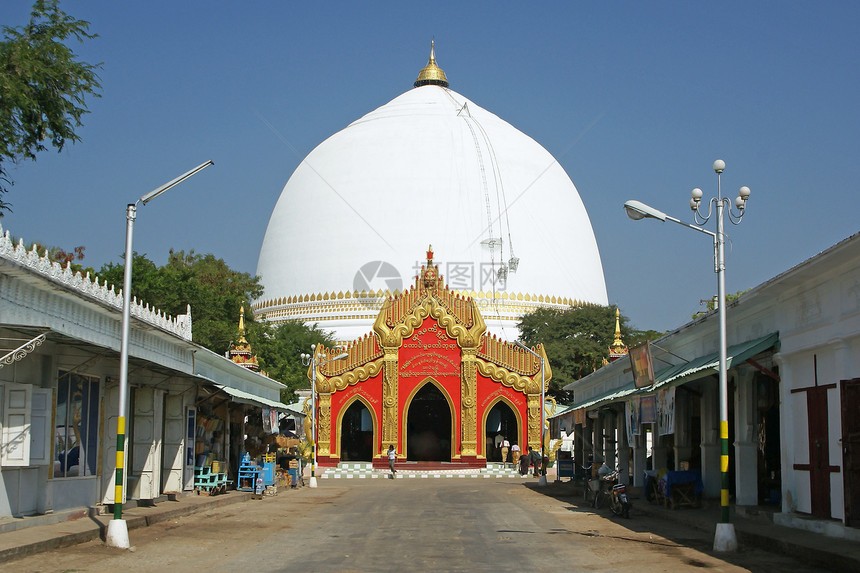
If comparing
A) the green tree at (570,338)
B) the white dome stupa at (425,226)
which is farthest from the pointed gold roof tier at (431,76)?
the green tree at (570,338)

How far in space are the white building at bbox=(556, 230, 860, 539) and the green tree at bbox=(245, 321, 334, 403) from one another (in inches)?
1095

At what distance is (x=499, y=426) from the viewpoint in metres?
47.9

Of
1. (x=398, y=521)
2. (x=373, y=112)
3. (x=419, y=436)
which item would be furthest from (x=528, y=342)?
(x=398, y=521)

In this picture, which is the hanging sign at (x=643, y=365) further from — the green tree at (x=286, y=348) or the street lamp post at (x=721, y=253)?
the green tree at (x=286, y=348)

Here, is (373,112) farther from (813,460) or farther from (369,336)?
(813,460)

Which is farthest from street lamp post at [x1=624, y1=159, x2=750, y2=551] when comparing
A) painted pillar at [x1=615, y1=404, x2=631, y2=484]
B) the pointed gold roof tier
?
the pointed gold roof tier

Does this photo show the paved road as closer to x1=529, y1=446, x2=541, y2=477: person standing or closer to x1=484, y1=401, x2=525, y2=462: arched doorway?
x1=529, y1=446, x2=541, y2=477: person standing

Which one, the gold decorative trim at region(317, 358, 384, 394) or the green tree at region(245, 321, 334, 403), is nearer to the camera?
the gold decorative trim at region(317, 358, 384, 394)

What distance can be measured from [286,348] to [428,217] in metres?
9.99

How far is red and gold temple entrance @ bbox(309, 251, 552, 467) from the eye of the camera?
43.2m

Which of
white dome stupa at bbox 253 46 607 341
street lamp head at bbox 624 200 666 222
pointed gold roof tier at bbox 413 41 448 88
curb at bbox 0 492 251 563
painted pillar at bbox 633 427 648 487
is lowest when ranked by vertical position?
curb at bbox 0 492 251 563

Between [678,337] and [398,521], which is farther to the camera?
[678,337]

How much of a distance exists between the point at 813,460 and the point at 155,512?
11448 mm

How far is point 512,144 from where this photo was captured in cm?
5706
